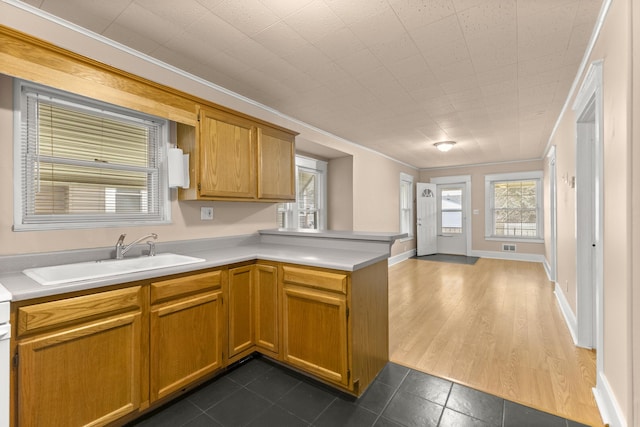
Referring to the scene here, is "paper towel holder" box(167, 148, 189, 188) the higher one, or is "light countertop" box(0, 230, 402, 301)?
"paper towel holder" box(167, 148, 189, 188)

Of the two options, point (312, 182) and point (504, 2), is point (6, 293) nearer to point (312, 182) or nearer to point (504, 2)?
point (504, 2)

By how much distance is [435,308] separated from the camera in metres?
3.57

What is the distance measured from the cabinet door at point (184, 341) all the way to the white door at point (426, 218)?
20.9 ft

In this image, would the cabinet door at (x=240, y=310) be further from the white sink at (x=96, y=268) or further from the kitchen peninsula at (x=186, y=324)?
the white sink at (x=96, y=268)

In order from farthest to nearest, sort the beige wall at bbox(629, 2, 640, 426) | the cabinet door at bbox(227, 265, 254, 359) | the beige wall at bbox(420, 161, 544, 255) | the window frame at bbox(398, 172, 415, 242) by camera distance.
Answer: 1. the beige wall at bbox(420, 161, 544, 255)
2. the window frame at bbox(398, 172, 415, 242)
3. the cabinet door at bbox(227, 265, 254, 359)
4. the beige wall at bbox(629, 2, 640, 426)

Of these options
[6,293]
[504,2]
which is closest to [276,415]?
[6,293]

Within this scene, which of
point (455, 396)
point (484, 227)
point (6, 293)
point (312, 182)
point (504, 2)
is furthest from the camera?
point (484, 227)

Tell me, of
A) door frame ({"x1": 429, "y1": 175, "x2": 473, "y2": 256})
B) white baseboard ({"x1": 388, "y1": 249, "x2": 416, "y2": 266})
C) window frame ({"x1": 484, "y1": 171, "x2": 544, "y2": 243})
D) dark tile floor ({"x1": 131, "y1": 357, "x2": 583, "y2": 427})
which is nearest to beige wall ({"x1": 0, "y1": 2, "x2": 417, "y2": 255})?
dark tile floor ({"x1": 131, "y1": 357, "x2": 583, "y2": 427})

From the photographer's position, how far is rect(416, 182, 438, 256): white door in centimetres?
747

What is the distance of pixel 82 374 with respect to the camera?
1.45 meters

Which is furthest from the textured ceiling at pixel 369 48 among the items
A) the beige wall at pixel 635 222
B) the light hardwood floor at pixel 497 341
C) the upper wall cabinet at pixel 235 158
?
the light hardwood floor at pixel 497 341

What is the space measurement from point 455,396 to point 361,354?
0.67 meters

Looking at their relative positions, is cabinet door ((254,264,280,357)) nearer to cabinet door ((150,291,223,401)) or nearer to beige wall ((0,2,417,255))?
cabinet door ((150,291,223,401))

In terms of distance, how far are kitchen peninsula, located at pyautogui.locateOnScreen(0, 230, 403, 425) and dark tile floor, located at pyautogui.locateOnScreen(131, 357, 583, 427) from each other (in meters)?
0.09
